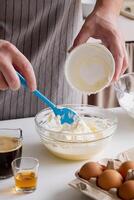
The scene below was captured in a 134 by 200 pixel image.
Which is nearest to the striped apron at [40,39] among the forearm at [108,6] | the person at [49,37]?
the person at [49,37]

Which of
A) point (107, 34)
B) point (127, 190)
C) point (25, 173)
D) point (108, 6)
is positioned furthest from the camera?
point (108, 6)

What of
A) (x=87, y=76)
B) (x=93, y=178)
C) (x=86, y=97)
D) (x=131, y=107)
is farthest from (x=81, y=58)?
(x=86, y=97)

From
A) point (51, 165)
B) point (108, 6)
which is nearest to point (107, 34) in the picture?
point (108, 6)

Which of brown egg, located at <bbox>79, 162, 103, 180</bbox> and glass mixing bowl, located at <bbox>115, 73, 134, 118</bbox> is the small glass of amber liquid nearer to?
brown egg, located at <bbox>79, 162, 103, 180</bbox>

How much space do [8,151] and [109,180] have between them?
26cm

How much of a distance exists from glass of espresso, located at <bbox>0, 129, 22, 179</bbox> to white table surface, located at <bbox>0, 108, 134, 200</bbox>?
0.9 inches

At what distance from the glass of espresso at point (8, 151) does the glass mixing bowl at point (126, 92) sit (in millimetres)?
420

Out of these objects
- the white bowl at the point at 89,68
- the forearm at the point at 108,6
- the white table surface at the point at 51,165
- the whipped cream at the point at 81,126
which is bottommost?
the white table surface at the point at 51,165

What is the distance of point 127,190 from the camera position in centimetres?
92

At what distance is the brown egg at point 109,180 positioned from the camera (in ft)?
3.11

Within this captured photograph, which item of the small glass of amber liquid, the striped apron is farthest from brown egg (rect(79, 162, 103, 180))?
the striped apron

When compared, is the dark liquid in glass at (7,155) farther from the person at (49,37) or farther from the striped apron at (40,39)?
the striped apron at (40,39)

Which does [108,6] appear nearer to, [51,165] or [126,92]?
[126,92]

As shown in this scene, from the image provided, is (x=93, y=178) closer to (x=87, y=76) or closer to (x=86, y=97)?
(x=87, y=76)
